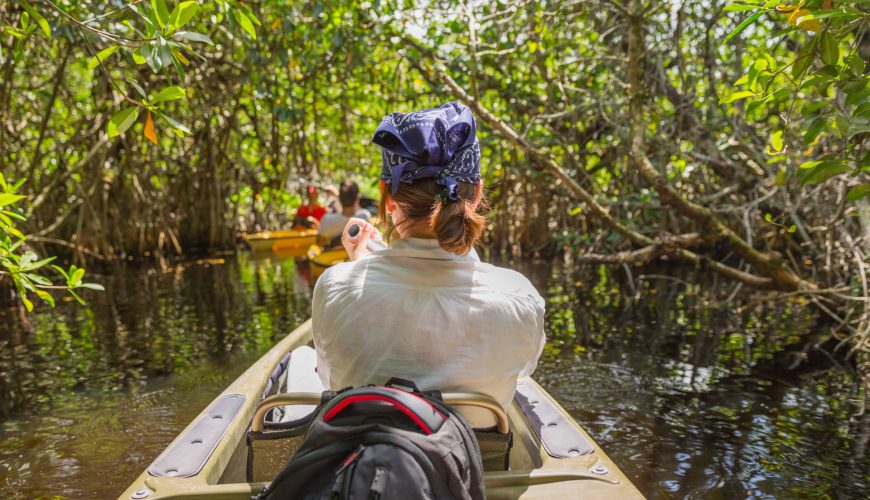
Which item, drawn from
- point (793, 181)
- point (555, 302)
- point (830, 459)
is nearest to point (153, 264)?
point (555, 302)

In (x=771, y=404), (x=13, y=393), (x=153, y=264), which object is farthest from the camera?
(x=153, y=264)

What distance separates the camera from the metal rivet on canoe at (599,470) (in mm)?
1799

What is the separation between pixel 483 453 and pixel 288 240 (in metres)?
10.3

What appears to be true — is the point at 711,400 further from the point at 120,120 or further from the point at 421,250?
the point at 120,120

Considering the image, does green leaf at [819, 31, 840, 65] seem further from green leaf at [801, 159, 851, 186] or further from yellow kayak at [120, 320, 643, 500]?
yellow kayak at [120, 320, 643, 500]

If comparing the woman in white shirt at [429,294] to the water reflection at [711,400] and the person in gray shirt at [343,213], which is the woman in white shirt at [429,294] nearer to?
the water reflection at [711,400]

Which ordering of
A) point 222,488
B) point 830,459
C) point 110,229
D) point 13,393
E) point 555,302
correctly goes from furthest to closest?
1. point 110,229
2. point 555,302
3. point 13,393
4. point 830,459
5. point 222,488

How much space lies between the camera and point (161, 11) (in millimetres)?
2209

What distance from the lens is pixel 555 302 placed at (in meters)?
7.16

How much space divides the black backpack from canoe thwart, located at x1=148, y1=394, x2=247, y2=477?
60 cm

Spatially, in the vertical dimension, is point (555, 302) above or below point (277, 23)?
below

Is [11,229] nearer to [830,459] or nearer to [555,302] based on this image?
[830,459]

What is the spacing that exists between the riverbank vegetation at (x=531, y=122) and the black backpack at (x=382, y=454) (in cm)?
135

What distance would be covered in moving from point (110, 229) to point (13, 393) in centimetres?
893
